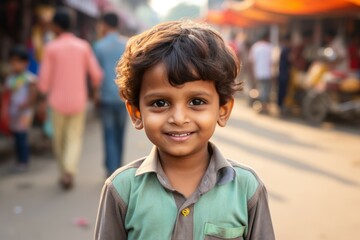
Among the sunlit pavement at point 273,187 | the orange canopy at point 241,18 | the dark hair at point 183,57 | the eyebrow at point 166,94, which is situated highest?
the orange canopy at point 241,18

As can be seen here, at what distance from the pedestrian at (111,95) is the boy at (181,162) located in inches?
143

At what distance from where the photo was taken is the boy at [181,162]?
163 centimetres

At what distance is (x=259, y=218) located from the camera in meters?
1.72

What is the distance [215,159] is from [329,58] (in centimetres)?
873

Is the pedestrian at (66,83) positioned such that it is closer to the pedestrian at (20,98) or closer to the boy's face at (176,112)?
the pedestrian at (20,98)

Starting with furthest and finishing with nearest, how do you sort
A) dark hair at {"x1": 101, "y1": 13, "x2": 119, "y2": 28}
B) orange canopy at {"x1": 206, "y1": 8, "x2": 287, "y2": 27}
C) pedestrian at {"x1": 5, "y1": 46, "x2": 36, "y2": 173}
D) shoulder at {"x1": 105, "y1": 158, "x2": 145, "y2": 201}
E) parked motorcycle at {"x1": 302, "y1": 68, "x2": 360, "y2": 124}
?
orange canopy at {"x1": 206, "y1": 8, "x2": 287, "y2": 27} < parked motorcycle at {"x1": 302, "y1": 68, "x2": 360, "y2": 124} < pedestrian at {"x1": 5, "y1": 46, "x2": 36, "y2": 173} < dark hair at {"x1": 101, "y1": 13, "x2": 119, "y2": 28} < shoulder at {"x1": 105, "y1": 158, "x2": 145, "y2": 201}

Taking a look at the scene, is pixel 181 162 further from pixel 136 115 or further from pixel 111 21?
pixel 111 21

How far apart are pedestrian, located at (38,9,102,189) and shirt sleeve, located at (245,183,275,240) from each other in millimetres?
3851

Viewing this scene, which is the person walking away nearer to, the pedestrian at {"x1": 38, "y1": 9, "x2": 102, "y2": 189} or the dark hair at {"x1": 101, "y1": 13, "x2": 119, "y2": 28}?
the dark hair at {"x1": 101, "y1": 13, "x2": 119, "y2": 28}

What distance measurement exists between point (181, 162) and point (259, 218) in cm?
32

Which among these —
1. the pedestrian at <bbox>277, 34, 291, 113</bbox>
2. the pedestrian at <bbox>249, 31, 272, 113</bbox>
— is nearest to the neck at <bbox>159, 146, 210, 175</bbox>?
the pedestrian at <bbox>277, 34, 291, 113</bbox>

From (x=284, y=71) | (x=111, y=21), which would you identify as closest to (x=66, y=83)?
(x=111, y=21)

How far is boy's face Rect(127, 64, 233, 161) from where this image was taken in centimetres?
162

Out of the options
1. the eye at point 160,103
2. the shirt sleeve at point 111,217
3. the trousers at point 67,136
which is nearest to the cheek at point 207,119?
the eye at point 160,103
